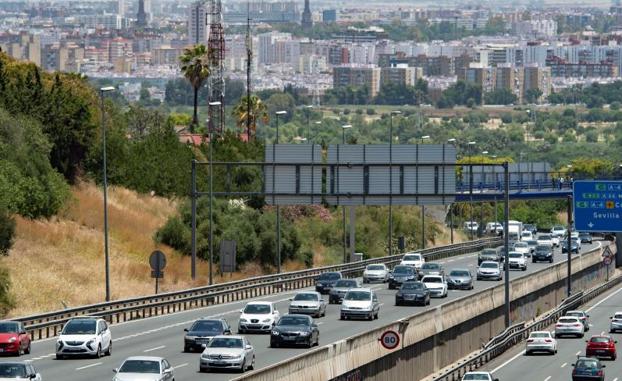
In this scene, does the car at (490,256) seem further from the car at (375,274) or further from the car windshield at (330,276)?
the car windshield at (330,276)

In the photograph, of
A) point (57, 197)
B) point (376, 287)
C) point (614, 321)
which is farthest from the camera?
point (57, 197)

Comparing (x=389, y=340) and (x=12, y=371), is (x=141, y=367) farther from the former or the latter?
(x=389, y=340)

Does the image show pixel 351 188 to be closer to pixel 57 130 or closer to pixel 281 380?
pixel 57 130

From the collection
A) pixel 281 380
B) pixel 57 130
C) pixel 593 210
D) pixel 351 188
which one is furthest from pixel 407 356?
pixel 57 130

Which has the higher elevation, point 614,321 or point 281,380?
point 281,380

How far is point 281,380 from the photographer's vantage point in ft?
153

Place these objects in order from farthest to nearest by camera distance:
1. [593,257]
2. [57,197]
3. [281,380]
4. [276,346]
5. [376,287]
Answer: [593,257] < [57,197] < [376,287] < [276,346] < [281,380]

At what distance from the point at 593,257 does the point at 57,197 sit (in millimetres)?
40532

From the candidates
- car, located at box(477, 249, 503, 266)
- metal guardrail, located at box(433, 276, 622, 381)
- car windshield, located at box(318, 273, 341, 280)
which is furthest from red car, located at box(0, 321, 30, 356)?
car, located at box(477, 249, 503, 266)

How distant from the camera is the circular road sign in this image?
57625 millimetres

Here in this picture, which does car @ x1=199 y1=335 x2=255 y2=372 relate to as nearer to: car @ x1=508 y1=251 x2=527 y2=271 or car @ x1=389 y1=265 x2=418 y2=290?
car @ x1=389 y1=265 x2=418 y2=290

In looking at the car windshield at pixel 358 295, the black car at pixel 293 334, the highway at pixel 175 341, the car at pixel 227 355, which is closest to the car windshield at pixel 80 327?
the highway at pixel 175 341

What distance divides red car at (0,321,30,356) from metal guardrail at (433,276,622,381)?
12654 millimetres

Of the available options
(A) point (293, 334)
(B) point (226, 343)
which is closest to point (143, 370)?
(B) point (226, 343)
